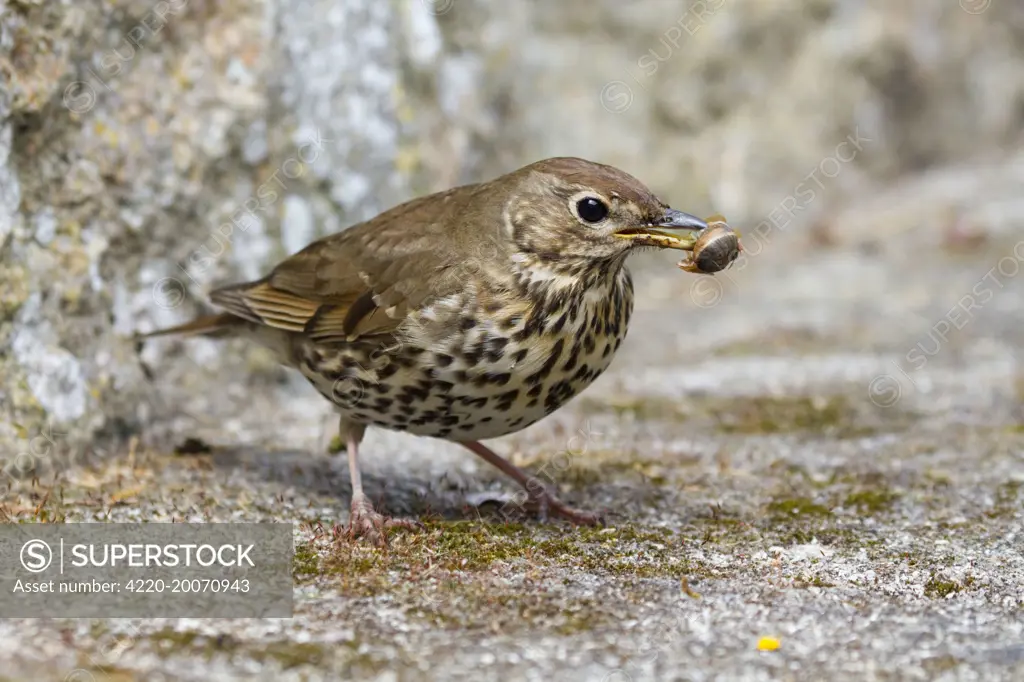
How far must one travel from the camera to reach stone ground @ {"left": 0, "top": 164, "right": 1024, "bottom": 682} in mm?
3576

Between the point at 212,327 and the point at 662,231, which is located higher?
the point at 662,231

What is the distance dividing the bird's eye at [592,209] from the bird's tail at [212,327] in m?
2.14

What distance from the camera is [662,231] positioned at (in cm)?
462

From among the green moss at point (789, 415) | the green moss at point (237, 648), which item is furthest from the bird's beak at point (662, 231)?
the green moss at point (789, 415)

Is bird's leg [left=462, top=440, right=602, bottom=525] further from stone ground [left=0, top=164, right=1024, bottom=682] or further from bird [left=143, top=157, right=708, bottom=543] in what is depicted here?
stone ground [left=0, top=164, right=1024, bottom=682]

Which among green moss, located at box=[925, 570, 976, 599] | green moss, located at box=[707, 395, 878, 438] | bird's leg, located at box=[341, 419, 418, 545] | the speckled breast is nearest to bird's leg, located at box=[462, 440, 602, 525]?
the speckled breast

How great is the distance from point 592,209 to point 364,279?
118cm

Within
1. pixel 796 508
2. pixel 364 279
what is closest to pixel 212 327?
pixel 364 279

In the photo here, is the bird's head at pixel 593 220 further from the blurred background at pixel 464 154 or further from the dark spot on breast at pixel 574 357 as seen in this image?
the blurred background at pixel 464 154

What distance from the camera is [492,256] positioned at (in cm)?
482

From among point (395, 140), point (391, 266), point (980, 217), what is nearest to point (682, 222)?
point (391, 266)

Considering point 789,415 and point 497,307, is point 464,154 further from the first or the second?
point 497,307

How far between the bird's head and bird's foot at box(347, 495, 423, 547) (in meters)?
1.17

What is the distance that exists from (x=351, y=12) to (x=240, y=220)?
149 centimetres
